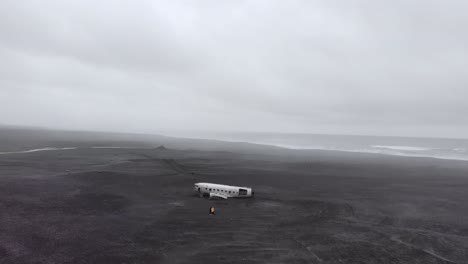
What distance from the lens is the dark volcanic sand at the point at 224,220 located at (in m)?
32.0

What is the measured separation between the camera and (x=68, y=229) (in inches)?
1475

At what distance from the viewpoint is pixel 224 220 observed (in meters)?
42.5

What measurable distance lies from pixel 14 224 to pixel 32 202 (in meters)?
11.0

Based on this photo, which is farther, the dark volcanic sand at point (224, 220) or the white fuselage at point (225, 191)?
the white fuselage at point (225, 191)

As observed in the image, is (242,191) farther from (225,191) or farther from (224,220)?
(224,220)

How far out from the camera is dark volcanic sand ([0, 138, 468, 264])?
3195cm

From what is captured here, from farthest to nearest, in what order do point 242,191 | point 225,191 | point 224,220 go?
point 225,191, point 242,191, point 224,220

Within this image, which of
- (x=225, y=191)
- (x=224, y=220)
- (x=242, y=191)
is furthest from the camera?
(x=225, y=191)

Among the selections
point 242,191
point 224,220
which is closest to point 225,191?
point 242,191

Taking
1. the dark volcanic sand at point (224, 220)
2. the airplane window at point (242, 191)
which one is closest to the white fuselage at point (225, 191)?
the airplane window at point (242, 191)

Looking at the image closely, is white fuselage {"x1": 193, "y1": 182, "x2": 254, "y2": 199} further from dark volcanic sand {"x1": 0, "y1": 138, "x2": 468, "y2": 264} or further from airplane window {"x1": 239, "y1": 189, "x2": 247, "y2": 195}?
dark volcanic sand {"x1": 0, "y1": 138, "x2": 468, "y2": 264}

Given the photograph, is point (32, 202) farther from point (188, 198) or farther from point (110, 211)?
point (188, 198)

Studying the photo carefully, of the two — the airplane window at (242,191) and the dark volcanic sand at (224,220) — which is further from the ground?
the airplane window at (242,191)

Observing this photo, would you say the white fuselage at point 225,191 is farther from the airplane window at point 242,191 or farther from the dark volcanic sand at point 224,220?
the dark volcanic sand at point 224,220
